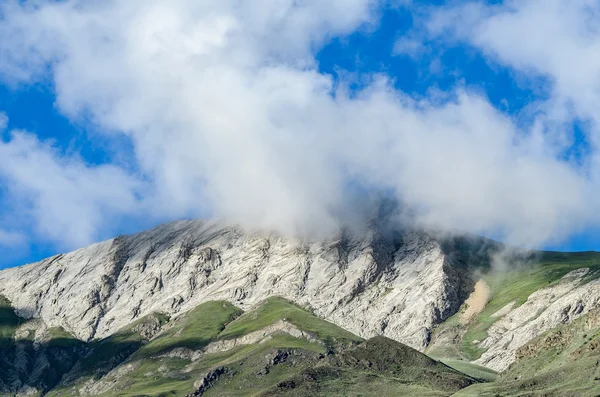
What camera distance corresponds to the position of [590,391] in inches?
7653
